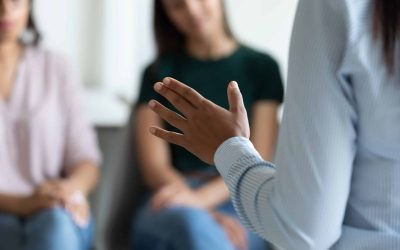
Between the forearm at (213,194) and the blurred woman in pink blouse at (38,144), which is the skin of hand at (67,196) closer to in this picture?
the blurred woman in pink blouse at (38,144)

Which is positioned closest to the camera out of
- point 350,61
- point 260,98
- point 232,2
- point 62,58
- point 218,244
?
point 350,61

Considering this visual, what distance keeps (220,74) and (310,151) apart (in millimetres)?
789

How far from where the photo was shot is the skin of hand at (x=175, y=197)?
1264mm

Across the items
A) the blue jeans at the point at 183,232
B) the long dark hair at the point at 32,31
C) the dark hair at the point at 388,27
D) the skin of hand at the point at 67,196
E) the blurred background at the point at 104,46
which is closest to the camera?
the dark hair at the point at 388,27

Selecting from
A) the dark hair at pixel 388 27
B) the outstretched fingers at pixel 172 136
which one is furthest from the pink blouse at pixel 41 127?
the dark hair at pixel 388 27

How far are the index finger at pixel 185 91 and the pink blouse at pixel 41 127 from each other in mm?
793

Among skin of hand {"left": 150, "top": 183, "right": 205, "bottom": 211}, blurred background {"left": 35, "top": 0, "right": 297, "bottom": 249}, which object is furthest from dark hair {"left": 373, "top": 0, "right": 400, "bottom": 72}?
blurred background {"left": 35, "top": 0, "right": 297, "bottom": 249}

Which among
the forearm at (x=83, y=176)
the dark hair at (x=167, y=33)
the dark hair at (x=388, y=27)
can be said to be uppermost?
the dark hair at (x=388, y=27)

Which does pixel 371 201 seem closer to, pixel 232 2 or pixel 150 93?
pixel 150 93

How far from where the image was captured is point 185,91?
60 centimetres

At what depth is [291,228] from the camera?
58 cm

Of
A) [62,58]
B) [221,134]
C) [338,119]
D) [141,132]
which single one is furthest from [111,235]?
[338,119]

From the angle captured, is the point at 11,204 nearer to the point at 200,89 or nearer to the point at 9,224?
the point at 9,224

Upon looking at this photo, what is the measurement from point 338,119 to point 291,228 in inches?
4.3
